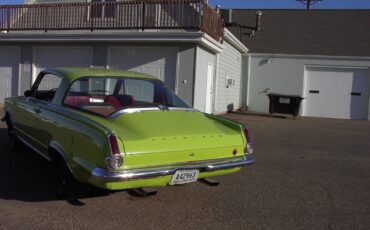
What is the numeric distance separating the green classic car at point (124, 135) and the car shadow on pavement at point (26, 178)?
285 mm

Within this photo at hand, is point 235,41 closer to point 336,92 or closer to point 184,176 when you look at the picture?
point 336,92

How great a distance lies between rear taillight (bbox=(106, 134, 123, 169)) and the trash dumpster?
14.3 metres

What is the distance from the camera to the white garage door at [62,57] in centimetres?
1470

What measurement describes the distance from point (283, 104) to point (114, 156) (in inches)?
573

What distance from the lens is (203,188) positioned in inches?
229

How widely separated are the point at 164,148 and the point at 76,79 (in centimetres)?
174

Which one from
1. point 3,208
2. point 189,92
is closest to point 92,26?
point 189,92

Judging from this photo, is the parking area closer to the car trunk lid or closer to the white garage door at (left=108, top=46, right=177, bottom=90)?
the car trunk lid

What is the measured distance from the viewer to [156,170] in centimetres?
446

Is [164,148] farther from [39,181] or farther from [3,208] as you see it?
[39,181]

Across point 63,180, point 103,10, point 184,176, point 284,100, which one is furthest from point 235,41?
point 184,176

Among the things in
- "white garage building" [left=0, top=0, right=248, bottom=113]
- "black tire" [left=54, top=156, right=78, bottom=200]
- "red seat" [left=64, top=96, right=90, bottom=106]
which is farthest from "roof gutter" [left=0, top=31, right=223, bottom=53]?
"black tire" [left=54, top=156, right=78, bottom=200]

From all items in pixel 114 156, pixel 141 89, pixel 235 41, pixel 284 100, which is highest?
pixel 235 41

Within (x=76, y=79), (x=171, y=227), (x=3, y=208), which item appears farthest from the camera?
(x=76, y=79)
